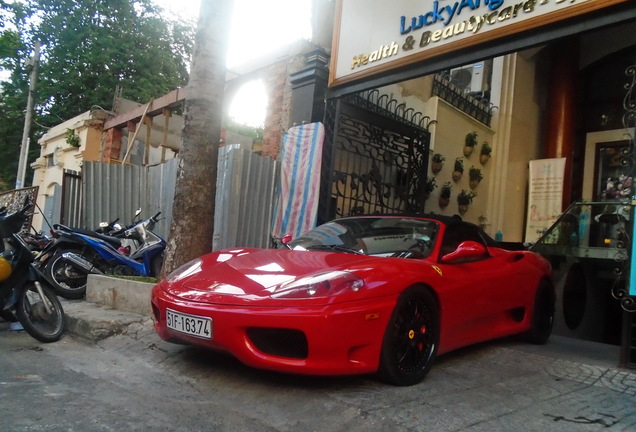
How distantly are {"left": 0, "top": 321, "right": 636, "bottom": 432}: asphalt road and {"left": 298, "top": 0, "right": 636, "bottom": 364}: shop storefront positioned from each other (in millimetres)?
951

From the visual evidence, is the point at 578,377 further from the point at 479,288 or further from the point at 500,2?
the point at 500,2

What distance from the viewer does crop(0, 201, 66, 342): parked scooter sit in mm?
4082

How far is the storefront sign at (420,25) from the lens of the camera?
4.55m

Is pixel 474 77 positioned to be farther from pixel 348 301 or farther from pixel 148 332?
pixel 348 301

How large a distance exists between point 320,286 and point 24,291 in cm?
282

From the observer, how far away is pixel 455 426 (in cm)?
254

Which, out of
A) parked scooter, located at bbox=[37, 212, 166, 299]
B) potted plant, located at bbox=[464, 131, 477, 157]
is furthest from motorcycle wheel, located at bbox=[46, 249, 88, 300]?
potted plant, located at bbox=[464, 131, 477, 157]

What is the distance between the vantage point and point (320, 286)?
9.53 ft

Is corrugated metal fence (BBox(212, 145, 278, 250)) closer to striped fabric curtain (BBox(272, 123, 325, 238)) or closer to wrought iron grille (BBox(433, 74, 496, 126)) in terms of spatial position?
striped fabric curtain (BBox(272, 123, 325, 238))

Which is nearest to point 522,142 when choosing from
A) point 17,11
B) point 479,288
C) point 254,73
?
point 254,73

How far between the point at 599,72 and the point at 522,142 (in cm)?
Answer: 241

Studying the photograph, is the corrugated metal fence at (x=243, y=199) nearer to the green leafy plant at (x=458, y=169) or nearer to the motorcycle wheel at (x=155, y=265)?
the motorcycle wheel at (x=155, y=265)

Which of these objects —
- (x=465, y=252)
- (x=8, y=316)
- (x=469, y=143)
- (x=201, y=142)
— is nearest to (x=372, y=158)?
(x=201, y=142)

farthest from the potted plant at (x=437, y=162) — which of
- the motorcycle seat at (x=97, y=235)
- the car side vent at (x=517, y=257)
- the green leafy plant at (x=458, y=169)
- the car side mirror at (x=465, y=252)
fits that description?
the car side mirror at (x=465, y=252)
